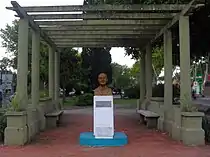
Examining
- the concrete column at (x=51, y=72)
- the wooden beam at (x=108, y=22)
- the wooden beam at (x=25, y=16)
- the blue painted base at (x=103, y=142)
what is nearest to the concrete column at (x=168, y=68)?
the wooden beam at (x=108, y=22)

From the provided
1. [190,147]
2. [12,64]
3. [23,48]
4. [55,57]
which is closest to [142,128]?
[190,147]

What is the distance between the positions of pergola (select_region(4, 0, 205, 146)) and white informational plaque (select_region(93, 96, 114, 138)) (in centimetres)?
213

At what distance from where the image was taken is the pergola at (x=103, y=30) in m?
11.5

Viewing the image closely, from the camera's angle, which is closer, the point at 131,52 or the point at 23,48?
the point at 23,48

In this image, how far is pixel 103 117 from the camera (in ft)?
35.7

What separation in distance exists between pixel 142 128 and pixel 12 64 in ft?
102

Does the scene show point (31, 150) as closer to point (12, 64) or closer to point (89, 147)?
point (89, 147)

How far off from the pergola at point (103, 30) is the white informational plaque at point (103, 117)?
2135mm

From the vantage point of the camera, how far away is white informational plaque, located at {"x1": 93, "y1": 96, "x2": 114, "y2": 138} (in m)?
10.8

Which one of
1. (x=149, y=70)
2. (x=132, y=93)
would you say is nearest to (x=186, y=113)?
(x=149, y=70)

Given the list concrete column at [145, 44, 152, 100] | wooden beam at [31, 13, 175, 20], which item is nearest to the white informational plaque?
wooden beam at [31, 13, 175, 20]

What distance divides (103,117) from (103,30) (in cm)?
527

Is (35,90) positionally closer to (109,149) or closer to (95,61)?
(109,149)

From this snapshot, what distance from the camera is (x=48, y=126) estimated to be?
15.1 meters
